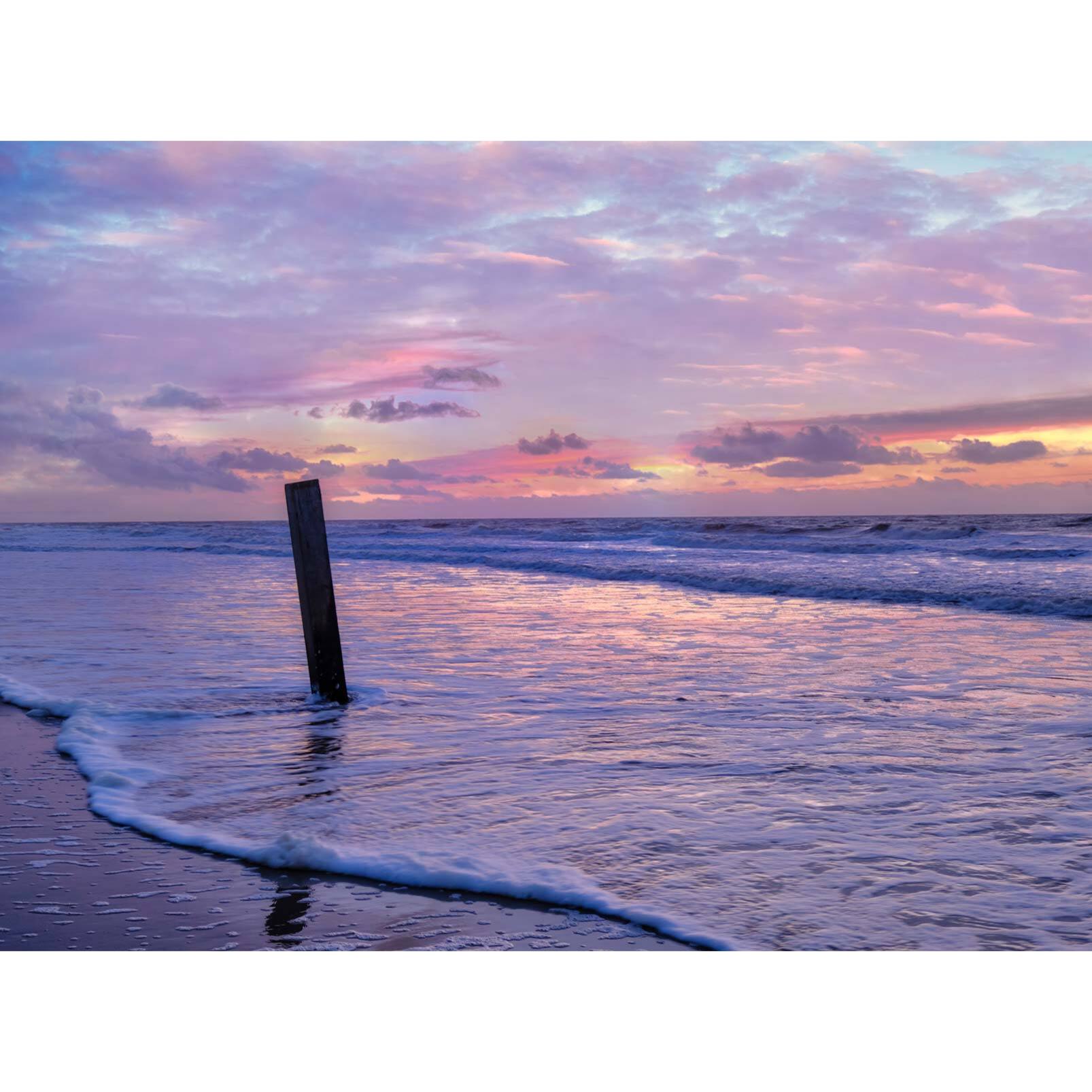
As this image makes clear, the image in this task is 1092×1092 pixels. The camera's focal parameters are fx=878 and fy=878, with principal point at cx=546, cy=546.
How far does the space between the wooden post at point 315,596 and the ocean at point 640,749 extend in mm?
204

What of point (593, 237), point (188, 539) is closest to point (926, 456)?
point (593, 237)

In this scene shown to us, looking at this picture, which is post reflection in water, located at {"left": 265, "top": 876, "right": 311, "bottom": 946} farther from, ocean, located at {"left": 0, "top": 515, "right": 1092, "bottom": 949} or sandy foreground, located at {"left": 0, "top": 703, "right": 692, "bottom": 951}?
ocean, located at {"left": 0, "top": 515, "right": 1092, "bottom": 949}

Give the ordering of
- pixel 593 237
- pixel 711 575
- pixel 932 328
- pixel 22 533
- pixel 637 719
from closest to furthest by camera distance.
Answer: pixel 637 719
pixel 593 237
pixel 932 328
pixel 711 575
pixel 22 533

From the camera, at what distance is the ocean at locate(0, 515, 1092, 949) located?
328 centimetres

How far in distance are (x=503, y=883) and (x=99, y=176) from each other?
1212 centimetres

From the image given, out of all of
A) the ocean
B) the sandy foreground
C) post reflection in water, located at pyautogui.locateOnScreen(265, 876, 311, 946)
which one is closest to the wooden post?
the ocean

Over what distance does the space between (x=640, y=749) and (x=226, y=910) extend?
269cm

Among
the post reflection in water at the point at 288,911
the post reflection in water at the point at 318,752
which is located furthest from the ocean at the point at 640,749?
the post reflection in water at the point at 288,911

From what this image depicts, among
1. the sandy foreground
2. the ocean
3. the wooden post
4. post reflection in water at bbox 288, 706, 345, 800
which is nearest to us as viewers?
the sandy foreground

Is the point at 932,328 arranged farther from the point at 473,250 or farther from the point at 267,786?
the point at 267,786

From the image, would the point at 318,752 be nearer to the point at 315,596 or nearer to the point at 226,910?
the point at 315,596

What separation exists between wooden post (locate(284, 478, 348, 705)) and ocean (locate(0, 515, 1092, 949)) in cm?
20

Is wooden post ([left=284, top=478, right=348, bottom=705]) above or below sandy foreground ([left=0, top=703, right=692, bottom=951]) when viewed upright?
above

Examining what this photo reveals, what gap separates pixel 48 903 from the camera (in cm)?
313
